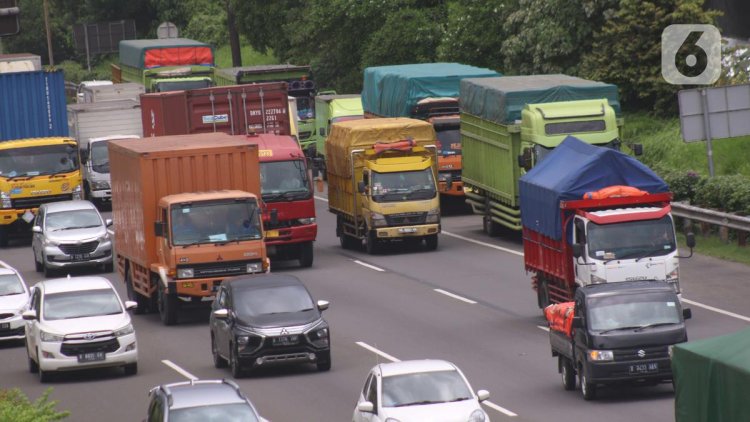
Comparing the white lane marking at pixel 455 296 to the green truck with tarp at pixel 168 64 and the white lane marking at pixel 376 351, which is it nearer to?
the white lane marking at pixel 376 351

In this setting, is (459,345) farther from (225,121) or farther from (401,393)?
(225,121)

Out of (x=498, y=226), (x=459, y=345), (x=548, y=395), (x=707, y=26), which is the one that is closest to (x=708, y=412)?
(x=548, y=395)

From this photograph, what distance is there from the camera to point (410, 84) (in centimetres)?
4769

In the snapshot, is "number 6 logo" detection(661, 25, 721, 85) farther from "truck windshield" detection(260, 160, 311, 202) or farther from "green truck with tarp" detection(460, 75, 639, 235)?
"truck windshield" detection(260, 160, 311, 202)

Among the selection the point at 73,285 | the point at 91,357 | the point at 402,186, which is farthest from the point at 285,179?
the point at 91,357

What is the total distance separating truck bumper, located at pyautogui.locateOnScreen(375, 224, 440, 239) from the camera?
Answer: 3922 cm

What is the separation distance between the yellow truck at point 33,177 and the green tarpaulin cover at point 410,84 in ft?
31.7

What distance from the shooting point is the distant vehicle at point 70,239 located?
39.8 metres

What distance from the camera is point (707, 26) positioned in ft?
157

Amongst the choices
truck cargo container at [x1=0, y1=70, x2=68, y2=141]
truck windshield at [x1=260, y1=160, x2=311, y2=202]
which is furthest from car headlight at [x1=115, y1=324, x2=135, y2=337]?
truck cargo container at [x1=0, y1=70, x2=68, y2=141]

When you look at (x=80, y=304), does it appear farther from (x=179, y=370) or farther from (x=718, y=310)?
(x=718, y=310)

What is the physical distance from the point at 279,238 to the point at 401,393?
18310 millimetres

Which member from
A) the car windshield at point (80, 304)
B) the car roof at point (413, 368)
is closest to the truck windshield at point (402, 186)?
the car windshield at point (80, 304)

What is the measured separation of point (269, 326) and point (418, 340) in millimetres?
3762
